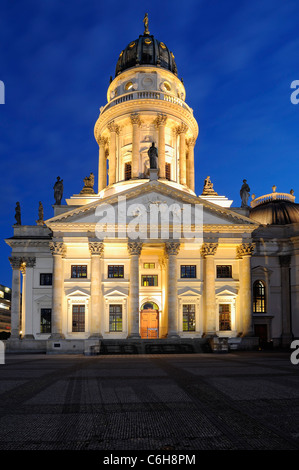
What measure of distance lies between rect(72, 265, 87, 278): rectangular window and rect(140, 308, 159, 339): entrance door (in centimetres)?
788

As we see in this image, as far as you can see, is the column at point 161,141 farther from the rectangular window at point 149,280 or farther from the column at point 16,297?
the column at point 16,297

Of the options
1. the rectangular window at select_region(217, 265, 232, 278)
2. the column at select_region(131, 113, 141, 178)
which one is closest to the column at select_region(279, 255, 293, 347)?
the rectangular window at select_region(217, 265, 232, 278)

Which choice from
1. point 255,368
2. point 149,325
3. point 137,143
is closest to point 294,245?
point 149,325

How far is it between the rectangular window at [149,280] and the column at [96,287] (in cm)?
640

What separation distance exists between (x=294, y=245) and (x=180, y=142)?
2119cm

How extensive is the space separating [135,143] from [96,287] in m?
22.1

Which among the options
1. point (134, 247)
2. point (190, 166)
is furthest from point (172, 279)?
point (190, 166)

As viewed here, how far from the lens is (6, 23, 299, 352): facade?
1784 inches

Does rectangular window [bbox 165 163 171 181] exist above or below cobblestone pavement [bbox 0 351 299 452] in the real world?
above

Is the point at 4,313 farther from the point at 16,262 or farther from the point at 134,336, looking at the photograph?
the point at 134,336

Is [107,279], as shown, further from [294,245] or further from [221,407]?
[221,407]

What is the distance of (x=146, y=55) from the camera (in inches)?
2584

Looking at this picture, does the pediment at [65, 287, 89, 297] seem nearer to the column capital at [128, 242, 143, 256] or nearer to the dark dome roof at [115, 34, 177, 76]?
the column capital at [128, 242, 143, 256]

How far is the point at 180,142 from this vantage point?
63062 mm
